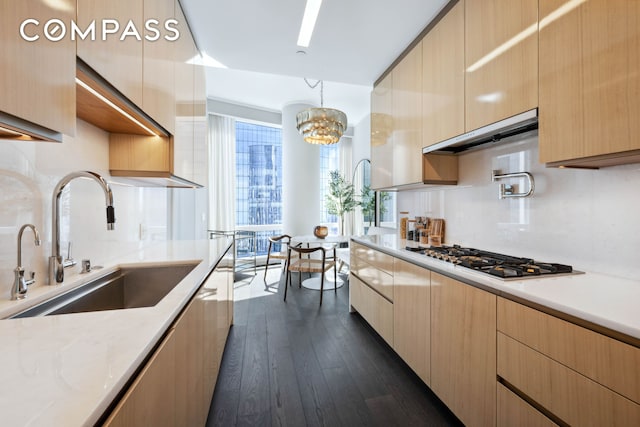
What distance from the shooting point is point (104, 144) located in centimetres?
163

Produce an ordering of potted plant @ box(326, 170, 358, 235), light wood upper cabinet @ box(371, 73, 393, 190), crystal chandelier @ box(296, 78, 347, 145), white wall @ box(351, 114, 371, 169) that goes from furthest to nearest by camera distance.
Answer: white wall @ box(351, 114, 371, 169) < potted plant @ box(326, 170, 358, 235) < crystal chandelier @ box(296, 78, 347, 145) < light wood upper cabinet @ box(371, 73, 393, 190)

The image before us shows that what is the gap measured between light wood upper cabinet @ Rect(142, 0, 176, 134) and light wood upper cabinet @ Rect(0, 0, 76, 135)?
59 centimetres

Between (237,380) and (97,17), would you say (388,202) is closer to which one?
(237,380)

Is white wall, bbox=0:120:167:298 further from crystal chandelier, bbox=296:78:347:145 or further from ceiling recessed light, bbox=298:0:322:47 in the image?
crystal chandelier, bbox=296:78:347:145

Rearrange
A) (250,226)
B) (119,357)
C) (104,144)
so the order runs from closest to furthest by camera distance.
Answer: (119,357) < (104,144) < (250,226)

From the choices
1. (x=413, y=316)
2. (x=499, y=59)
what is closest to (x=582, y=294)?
(x=413, y=316)

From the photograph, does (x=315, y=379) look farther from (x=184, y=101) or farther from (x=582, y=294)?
(x=184, y=101)

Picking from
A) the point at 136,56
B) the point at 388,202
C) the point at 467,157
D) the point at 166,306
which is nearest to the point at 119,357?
the point at 166,306

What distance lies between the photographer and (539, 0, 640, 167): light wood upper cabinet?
0.99 metres

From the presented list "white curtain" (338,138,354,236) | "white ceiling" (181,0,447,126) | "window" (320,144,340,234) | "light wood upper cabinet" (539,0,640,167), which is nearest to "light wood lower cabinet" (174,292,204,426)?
"light wood upper cabinet" (539,0,640,167)

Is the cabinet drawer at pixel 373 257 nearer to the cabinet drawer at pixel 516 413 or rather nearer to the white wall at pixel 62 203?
the cabinet drawer at pixel 516 413

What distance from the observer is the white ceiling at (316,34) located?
1988 millimetres

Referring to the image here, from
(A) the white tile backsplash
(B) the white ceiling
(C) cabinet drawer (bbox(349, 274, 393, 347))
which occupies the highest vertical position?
(B) the white ceiling

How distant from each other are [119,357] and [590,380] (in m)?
1.38
